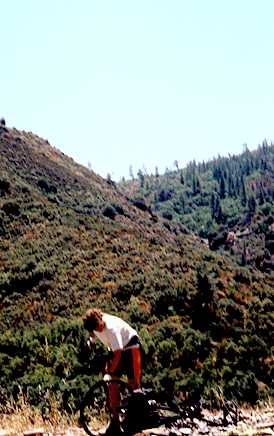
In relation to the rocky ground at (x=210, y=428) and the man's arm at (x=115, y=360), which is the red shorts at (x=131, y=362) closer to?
the man's arm at (x=115, y=360)

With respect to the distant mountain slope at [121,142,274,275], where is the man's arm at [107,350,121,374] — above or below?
below

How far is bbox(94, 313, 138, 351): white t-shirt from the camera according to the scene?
6.76 metres

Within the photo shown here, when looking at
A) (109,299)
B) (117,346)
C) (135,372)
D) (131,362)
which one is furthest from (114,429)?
(109,299)

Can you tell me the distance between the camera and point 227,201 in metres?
135

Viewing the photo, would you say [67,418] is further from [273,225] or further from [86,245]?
[273,225]

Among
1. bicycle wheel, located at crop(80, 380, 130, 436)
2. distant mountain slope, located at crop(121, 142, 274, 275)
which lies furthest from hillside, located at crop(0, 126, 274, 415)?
distant mountain slope, located at crop(121, 142, 274, 275)

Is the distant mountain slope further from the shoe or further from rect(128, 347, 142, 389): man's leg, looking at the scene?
the shoe

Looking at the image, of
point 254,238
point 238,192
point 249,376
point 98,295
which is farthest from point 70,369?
point 238,192

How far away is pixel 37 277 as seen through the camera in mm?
35781

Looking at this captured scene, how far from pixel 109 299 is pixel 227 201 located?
345 ft

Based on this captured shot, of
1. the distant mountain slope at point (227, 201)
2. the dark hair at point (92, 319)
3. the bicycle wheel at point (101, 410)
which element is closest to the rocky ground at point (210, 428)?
the bicycle wheel at point (101, 410)

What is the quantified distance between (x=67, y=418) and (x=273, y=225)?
333 feet

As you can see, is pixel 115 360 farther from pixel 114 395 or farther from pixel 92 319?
pixel 92 319

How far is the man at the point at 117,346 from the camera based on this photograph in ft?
22.1
